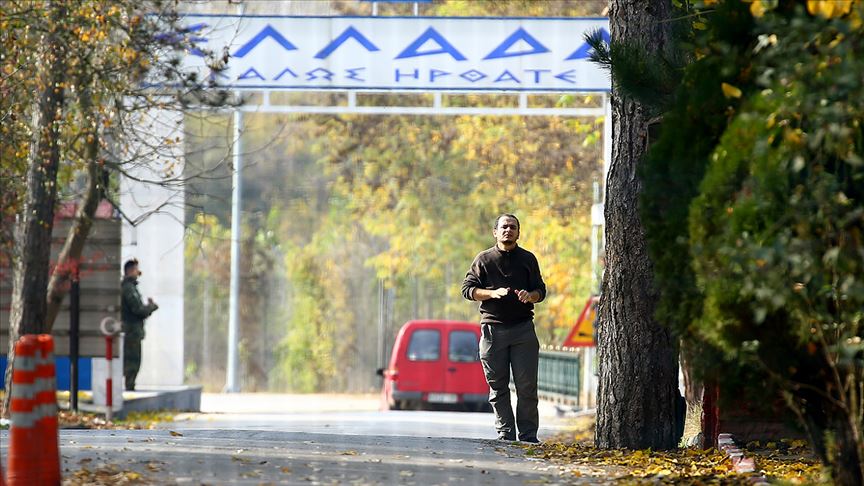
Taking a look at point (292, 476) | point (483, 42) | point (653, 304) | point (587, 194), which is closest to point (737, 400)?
point (292, 476)

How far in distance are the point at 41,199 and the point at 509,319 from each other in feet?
26.0

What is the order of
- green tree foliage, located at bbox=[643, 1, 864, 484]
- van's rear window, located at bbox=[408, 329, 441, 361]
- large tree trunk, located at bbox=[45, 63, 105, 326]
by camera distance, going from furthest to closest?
van's rear window, located at bbox=[408, 329, 441, 361] < large tree trunk, located at bbox=[45, 63, 105, 326] < green tree foliage, located at bbox=[643, 1, 864, 484]

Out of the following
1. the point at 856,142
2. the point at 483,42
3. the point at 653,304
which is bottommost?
the point at 653,304

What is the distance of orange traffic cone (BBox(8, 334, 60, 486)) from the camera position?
7926 millimetres

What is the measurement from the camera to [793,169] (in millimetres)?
7113

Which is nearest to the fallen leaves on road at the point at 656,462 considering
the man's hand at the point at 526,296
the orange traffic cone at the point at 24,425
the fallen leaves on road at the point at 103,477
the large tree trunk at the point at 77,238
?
the man's hand at the point at 526,296

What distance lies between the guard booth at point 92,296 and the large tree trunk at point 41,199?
1.16 metres

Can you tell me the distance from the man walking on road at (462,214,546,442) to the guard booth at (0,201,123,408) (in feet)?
28.4

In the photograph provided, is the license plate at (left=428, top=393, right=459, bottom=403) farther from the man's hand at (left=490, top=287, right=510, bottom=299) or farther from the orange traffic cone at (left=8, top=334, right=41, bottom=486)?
the orange traffic cone at (left=8, top=334, right=41, bottom=486)

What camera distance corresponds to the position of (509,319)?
42.4ft

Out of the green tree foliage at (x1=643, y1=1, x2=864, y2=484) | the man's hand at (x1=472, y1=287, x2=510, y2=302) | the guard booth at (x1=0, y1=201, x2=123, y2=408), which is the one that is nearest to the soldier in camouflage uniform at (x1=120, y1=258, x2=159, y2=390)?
the guard booth at (x1=0, y1=201, x2=123, y2=408)

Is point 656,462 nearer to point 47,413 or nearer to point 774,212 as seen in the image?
point 774,212

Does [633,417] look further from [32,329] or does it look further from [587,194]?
[587,194]

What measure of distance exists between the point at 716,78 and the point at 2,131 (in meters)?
11.4
